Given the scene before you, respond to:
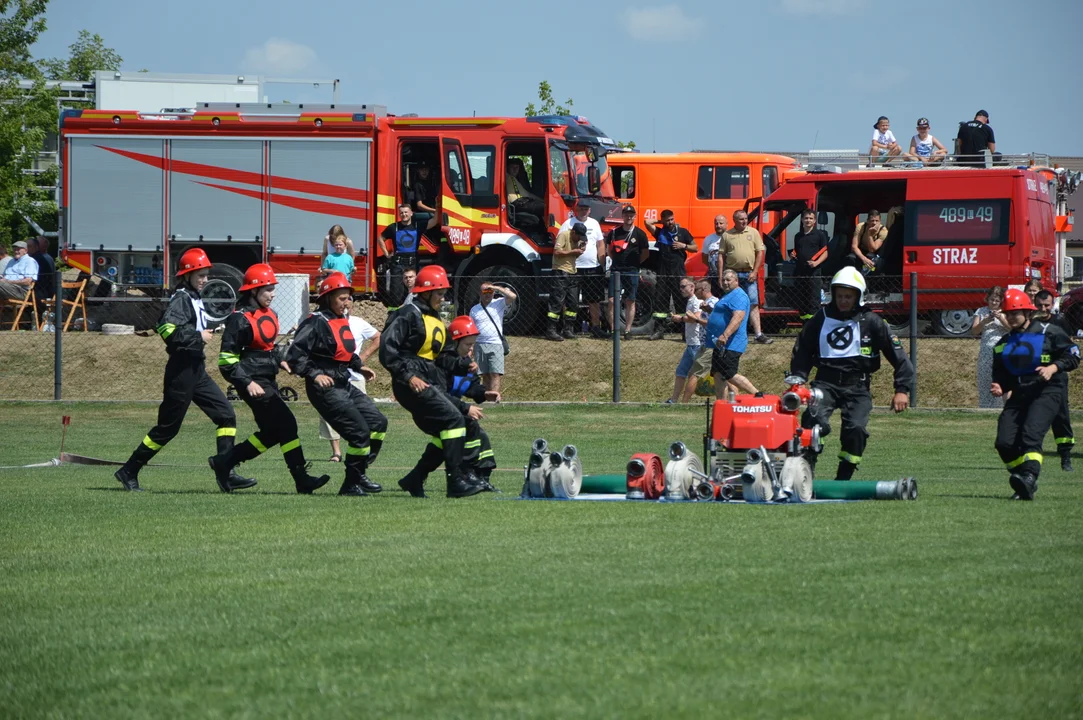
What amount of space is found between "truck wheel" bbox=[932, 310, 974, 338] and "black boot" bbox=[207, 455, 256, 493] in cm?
1367

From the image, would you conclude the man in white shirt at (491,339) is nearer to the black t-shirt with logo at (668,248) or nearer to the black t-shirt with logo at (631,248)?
the black t-shirt with logo at (631,248)

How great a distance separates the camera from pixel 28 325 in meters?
26.9

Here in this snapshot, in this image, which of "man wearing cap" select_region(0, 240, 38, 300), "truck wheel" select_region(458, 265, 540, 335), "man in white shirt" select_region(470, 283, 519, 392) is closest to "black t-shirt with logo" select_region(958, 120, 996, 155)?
"truck wheel" select_region(458, 265, 540, 335)

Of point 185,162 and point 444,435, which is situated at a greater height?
point 185,162

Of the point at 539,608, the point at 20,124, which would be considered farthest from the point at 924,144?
the point at 20,124

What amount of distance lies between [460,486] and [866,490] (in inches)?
126

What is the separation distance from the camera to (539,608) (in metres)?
6.85

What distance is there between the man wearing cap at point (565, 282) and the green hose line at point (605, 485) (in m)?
11.5

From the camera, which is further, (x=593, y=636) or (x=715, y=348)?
(x=715, y=348)

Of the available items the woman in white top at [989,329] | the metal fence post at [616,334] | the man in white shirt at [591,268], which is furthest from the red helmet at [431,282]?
the man in white shirt at [591,268]

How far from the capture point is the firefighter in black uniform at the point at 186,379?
41.3 ft

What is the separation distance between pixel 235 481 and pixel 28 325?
1570 centimetres

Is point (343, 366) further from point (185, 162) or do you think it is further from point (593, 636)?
point (185, 162)

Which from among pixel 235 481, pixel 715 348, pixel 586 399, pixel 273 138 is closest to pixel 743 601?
pixel 235 481
